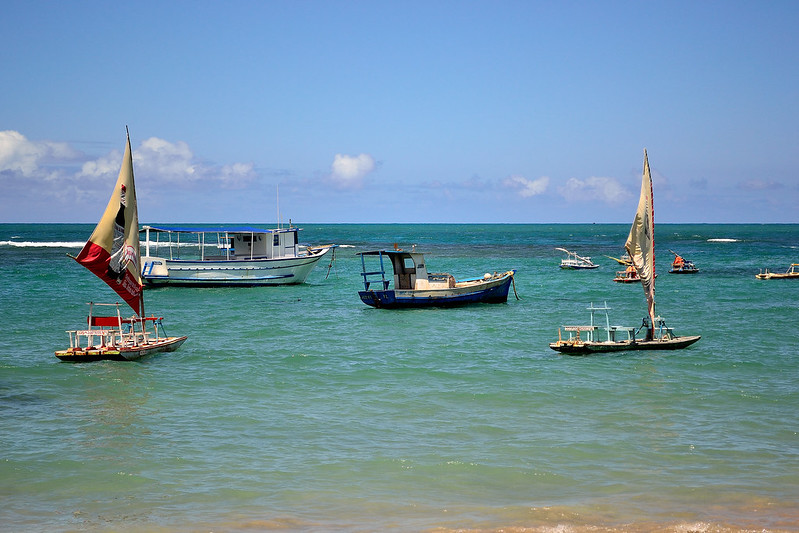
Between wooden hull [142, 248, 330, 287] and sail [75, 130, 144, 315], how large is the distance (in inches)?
1087

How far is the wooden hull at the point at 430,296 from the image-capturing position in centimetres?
4038

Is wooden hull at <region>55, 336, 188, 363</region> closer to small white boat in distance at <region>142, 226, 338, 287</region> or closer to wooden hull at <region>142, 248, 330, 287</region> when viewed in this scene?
small white boat in distance at <region>142, 226, 338, 287</region>

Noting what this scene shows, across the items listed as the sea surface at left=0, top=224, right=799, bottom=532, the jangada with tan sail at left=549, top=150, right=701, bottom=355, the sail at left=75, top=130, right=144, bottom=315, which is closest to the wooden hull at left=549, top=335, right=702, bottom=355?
the jangada with tan sail at left=549, top=150, right=701, bottom=355

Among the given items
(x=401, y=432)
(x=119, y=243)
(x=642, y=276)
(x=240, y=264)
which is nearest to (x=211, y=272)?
(x=240, y=264)

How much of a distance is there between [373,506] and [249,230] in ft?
132

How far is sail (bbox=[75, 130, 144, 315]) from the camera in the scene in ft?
72.5

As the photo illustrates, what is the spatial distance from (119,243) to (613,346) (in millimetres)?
16184

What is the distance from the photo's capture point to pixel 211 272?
5197cm

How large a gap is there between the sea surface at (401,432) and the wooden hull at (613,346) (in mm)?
390

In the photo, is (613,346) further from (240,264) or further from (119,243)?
(240,264)

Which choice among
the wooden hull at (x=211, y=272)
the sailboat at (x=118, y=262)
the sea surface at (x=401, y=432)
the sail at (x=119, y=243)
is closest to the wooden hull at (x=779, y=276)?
the sea surface at (x=401, y=432)

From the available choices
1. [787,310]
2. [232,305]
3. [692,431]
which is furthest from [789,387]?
[232,305]

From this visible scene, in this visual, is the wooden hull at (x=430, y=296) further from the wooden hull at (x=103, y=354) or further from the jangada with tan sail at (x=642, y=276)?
the wooden hull at (x=103, y=354)

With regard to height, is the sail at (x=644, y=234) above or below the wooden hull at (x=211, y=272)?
above
